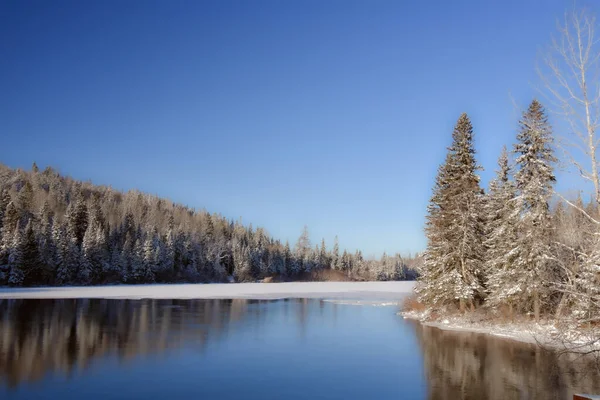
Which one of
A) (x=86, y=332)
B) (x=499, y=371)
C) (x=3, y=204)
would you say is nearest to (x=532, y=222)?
(x=499, y=371)

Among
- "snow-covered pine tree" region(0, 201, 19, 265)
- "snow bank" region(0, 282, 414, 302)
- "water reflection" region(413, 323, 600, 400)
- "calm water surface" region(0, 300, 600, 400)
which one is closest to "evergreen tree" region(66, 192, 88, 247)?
"snow-covered pine tree" region(0, 201, 19, 265)

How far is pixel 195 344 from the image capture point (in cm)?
2216

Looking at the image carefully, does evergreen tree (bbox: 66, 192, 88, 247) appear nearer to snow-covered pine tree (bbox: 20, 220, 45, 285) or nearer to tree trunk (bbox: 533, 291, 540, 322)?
snow-covered pine tree (bbox: 20, 220, 45, 285)

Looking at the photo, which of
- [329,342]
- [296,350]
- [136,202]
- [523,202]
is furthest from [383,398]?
[136,202]

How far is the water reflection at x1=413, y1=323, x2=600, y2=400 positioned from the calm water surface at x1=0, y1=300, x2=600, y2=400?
0.04 metres

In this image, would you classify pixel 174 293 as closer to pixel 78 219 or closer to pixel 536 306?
pixel 78 219

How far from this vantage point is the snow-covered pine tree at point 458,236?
103ft

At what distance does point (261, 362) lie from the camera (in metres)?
18.6

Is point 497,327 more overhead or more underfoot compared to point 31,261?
more underfoot

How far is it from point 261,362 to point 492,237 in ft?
60.2

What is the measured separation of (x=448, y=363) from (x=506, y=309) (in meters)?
13.9

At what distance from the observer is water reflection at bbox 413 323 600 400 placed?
47.9ft

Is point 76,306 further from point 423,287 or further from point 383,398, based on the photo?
point 383,398

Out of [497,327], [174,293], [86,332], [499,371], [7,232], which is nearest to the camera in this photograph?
[499,371]
